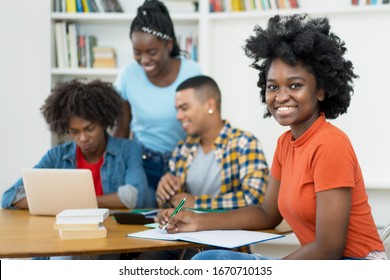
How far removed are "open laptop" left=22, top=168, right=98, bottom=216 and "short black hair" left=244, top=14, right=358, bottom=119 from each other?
77 cm

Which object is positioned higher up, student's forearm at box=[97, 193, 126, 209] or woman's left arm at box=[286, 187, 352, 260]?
woman's left arm at box=[286, 187, 352, 260]

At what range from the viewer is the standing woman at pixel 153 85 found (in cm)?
289

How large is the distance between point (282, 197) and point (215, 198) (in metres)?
0.64

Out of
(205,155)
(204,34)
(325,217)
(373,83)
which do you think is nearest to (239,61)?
(204,34)

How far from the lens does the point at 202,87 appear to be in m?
2.75

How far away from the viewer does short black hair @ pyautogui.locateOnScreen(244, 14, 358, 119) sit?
1.69m

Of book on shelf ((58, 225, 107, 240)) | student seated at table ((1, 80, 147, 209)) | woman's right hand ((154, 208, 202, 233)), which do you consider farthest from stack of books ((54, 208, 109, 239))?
student seated at table ((1, 80, 147, 209))

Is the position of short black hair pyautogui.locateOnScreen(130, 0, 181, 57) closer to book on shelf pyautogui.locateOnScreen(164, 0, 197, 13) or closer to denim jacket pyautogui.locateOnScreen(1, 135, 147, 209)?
denim jacket pyautogui.locateOnScreen(1, 135, 147, 209)

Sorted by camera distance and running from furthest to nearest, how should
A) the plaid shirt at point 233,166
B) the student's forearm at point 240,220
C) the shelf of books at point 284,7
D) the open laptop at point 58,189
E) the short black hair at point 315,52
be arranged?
the shelf of books at point 284,7 < the plaid shirt at point 233,166 < the open laptop at point 58,189 < the student's forearm at point 240,220 < the short black hair at point 315,52

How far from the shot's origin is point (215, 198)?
7.86 feet

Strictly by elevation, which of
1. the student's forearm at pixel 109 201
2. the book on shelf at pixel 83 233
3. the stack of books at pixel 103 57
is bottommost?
the student's forearm at pixel 109 201

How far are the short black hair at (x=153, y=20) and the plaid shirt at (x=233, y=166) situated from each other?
556 millimetres

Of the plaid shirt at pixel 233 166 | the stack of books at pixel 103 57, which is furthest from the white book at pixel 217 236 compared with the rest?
the stack of books at pixel 103 57

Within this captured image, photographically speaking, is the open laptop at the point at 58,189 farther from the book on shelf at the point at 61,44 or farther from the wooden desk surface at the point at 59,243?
the book on shelf at the point at 61,44
